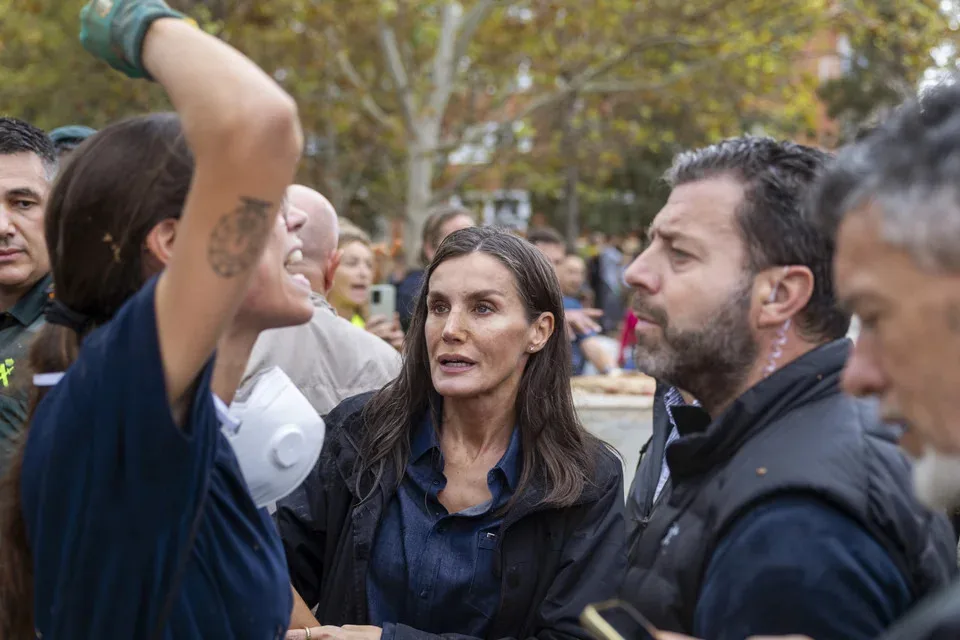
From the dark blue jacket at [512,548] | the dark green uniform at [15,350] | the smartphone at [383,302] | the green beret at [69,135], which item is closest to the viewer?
the dark blue jacket at [512,548]

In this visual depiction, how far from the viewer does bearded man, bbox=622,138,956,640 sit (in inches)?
73.0

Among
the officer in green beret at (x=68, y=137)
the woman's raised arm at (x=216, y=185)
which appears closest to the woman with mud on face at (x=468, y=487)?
the woman's raised arm at (x=216, y=185)

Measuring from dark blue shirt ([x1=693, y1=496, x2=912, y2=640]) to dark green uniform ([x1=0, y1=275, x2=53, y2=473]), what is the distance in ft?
7.14

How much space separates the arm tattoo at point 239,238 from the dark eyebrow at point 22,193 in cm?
244

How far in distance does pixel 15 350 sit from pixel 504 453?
168cm

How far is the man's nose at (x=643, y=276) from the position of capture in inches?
94.9

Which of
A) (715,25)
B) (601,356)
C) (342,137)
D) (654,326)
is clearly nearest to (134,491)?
(654,326)

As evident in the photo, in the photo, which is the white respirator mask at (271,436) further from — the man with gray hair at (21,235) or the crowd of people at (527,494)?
the man with gray hair at (21,235)

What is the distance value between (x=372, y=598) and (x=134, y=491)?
145 centimetres

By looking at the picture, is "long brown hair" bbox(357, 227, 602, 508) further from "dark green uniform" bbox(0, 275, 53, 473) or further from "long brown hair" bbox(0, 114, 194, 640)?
"long brown hair" bbox(0, 114, 194, 640)

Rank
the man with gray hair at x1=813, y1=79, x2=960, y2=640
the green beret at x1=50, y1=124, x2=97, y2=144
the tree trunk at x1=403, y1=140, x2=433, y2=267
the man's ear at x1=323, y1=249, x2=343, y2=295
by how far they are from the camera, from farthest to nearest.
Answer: the tree trunk at x1=403, y1=140, x2=433, y2=267 → the green beret at x1=50, y1=124, x2=97, y2=144 → the man's ear at x1=323, y1=249, x2=343, y2=295 → the man with gray hair at x1=813, y1=79, x2=960, y2=640

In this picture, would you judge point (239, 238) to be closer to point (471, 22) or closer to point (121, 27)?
point (121, 27)

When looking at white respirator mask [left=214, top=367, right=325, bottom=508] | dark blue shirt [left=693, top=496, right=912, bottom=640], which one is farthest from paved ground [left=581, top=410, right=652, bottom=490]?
dark blue shirt [left=693, top=496, right=912, bottom=640]

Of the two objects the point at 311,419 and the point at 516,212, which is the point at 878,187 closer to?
the point at 311,419
